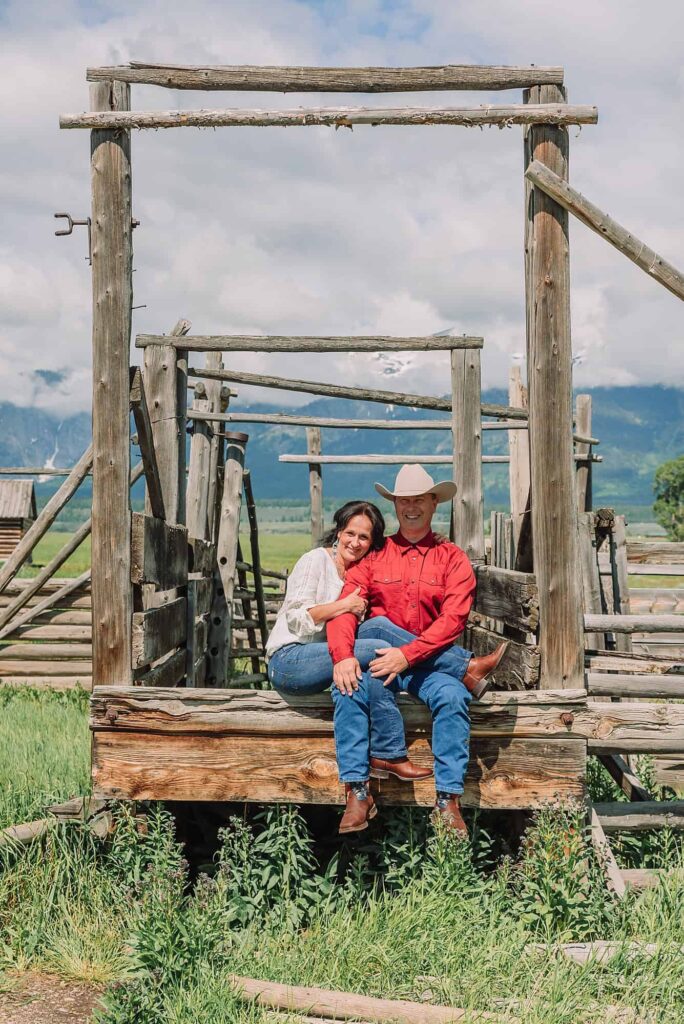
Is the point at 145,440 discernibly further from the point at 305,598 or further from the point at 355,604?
the point at 355,604

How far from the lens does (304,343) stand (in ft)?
19.6

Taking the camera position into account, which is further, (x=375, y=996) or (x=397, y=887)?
(x=397, y=887)

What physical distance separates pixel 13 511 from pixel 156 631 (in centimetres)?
1908

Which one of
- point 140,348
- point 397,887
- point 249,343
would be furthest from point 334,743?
point 140,348

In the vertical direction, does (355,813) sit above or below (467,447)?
below

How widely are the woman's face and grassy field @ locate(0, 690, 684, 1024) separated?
119 cm

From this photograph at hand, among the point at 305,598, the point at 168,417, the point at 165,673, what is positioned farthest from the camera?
the point at 168,417

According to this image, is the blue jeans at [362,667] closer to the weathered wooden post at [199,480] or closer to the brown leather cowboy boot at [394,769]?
the brown leather cowboy boot at [394,769]

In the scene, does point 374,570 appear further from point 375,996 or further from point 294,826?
point 375,996

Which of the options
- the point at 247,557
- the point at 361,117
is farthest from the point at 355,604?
the point at 247,557

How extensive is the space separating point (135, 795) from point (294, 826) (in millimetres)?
727

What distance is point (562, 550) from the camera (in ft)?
14.2

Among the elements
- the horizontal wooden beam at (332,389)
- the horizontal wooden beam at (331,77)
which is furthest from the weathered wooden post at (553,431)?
the horizontal wooden beam at (332,389)

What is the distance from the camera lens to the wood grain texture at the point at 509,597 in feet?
14.3
